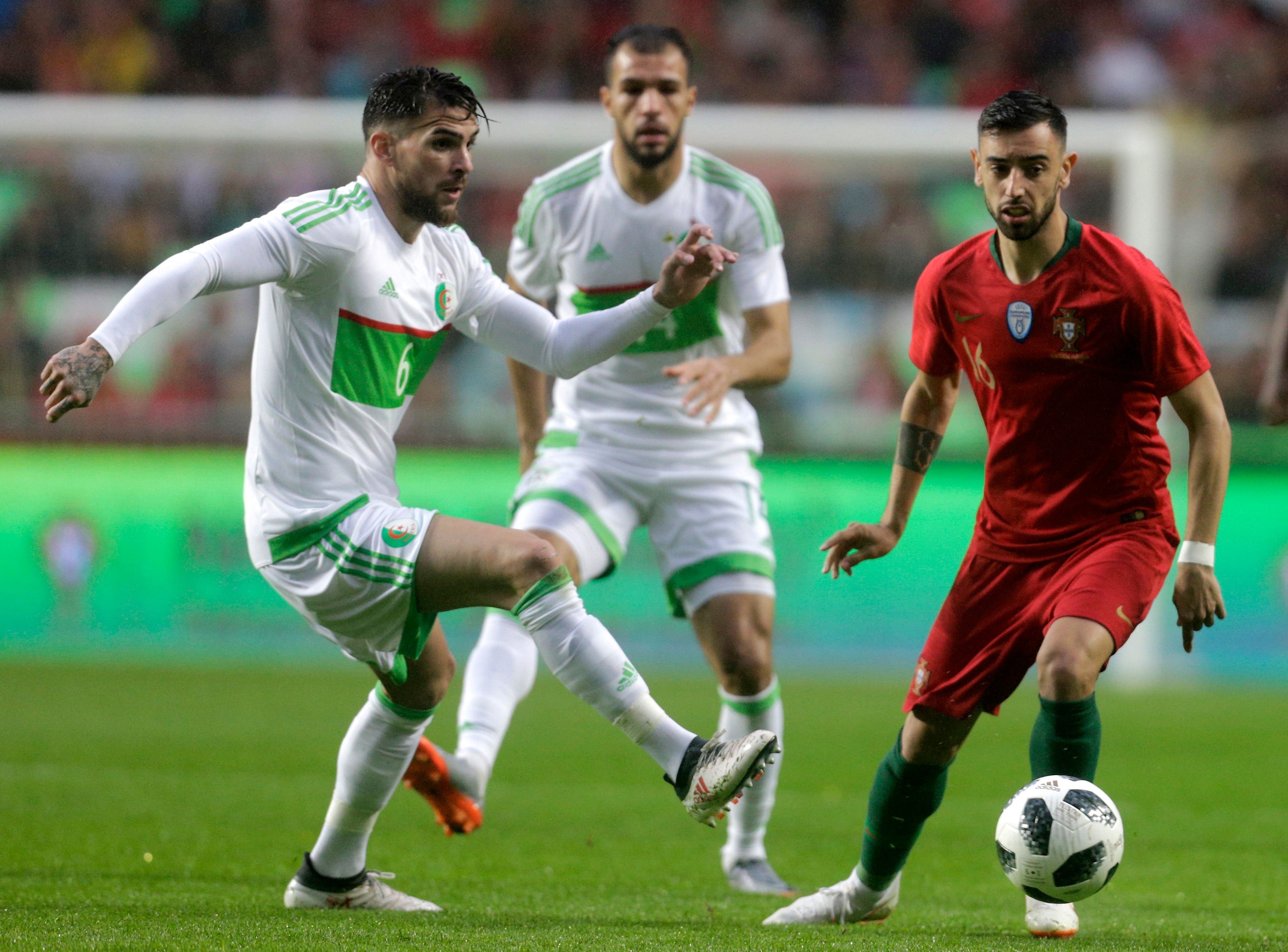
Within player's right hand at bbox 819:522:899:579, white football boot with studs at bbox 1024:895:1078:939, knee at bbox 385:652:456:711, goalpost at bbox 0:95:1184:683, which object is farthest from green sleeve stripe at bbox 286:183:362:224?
goalpost at bbox 0:95:1184:683

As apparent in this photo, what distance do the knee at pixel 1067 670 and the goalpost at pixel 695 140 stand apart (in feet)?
26.6

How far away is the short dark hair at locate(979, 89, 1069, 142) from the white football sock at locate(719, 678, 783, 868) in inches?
83.8

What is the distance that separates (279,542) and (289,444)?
26 cm

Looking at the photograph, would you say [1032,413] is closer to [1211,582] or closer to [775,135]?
[1211,582]

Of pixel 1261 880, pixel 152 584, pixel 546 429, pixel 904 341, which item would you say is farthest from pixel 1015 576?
pixel 152 584

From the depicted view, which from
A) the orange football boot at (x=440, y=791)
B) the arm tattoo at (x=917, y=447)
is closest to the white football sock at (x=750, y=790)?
the orange football boot at (x=440, y=791)

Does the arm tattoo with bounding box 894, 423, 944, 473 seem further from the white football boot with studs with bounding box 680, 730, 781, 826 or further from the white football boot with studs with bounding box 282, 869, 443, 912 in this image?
the white football boot with studs with bounding box 282, 869, 443, 912

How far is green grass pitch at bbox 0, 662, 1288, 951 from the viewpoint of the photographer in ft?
13.6

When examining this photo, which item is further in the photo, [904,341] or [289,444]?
[904,341]

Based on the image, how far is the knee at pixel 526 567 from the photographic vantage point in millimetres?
4121

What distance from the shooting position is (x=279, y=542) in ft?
14.2

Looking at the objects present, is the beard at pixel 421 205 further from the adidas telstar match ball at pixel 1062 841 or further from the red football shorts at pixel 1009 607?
the adidas telstar match ball at pixel 1062 841

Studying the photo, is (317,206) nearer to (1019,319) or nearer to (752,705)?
(1019,319)

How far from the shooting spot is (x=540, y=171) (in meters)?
12.4
